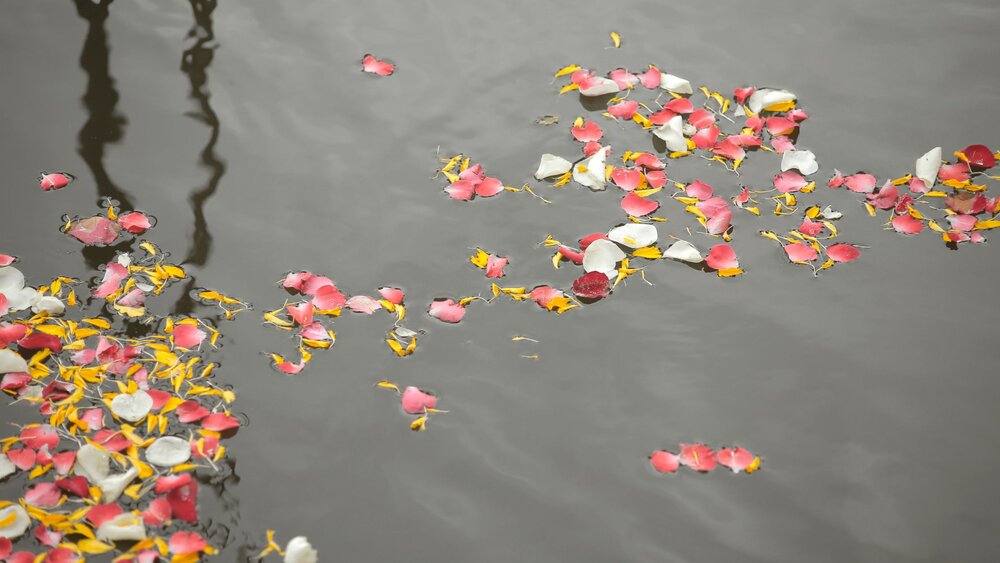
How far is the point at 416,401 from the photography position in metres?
2.05

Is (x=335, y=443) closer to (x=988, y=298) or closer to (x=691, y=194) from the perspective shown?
(x=691, y=194)

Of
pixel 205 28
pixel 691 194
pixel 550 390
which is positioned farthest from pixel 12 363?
pixel 691 194

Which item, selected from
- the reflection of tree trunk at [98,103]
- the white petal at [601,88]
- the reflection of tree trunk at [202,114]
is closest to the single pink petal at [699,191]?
the white petal at [601,88]

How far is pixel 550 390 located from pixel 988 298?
127 cm

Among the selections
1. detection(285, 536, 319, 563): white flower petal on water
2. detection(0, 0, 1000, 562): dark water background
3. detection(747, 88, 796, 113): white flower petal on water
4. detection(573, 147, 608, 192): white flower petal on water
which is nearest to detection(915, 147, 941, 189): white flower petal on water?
detection(0, 0, 1000, 562): dark water background

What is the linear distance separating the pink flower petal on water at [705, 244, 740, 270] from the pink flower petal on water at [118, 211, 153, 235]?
163 cm

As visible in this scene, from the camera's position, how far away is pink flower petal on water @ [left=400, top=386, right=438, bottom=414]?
2.04 metres

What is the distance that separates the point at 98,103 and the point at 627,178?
69.1 inches

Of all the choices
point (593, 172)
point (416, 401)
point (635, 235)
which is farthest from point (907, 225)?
point (416, 401)

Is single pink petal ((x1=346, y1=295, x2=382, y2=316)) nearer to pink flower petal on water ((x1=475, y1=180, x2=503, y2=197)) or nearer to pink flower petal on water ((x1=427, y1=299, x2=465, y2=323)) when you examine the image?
pink flower petal on water ((x1=427, y1=299, x2=465, y2=323))

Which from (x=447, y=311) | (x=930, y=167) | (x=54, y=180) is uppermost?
(x=930, y=167)

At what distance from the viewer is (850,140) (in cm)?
269

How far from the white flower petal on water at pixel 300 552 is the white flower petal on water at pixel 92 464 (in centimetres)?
46

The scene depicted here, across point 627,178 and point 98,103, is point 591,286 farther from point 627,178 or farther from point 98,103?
point 98,103
